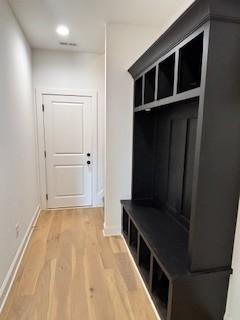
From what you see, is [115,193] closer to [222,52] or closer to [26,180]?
[26,180]

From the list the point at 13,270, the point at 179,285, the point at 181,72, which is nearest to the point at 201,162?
the point at 181,72

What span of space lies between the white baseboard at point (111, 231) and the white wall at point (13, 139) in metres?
1.04

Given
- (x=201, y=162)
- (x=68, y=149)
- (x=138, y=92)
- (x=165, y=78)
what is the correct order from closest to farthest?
(x=201, y=162), (x=165, y=78), (x=138, y=92), (x=68, y=149)

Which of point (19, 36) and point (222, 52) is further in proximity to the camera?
Answer: point (19, 36)

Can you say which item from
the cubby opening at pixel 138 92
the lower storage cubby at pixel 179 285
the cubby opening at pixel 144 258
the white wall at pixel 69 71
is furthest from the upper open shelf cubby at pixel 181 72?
the white wall at pixel 69 71

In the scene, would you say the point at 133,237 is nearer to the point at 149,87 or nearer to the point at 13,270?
the point at 13,270

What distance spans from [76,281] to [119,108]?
2017 mm

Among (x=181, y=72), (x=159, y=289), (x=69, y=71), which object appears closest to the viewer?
(x=181, y=72)

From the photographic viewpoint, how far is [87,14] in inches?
98.7

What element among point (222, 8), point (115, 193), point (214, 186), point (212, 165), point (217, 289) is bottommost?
point (217, 289)

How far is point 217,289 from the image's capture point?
1.59 metres

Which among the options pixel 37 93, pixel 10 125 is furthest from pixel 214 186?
pixel 37 93

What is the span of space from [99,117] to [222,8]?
283cm

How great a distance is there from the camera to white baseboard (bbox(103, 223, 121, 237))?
3102 millimetres
